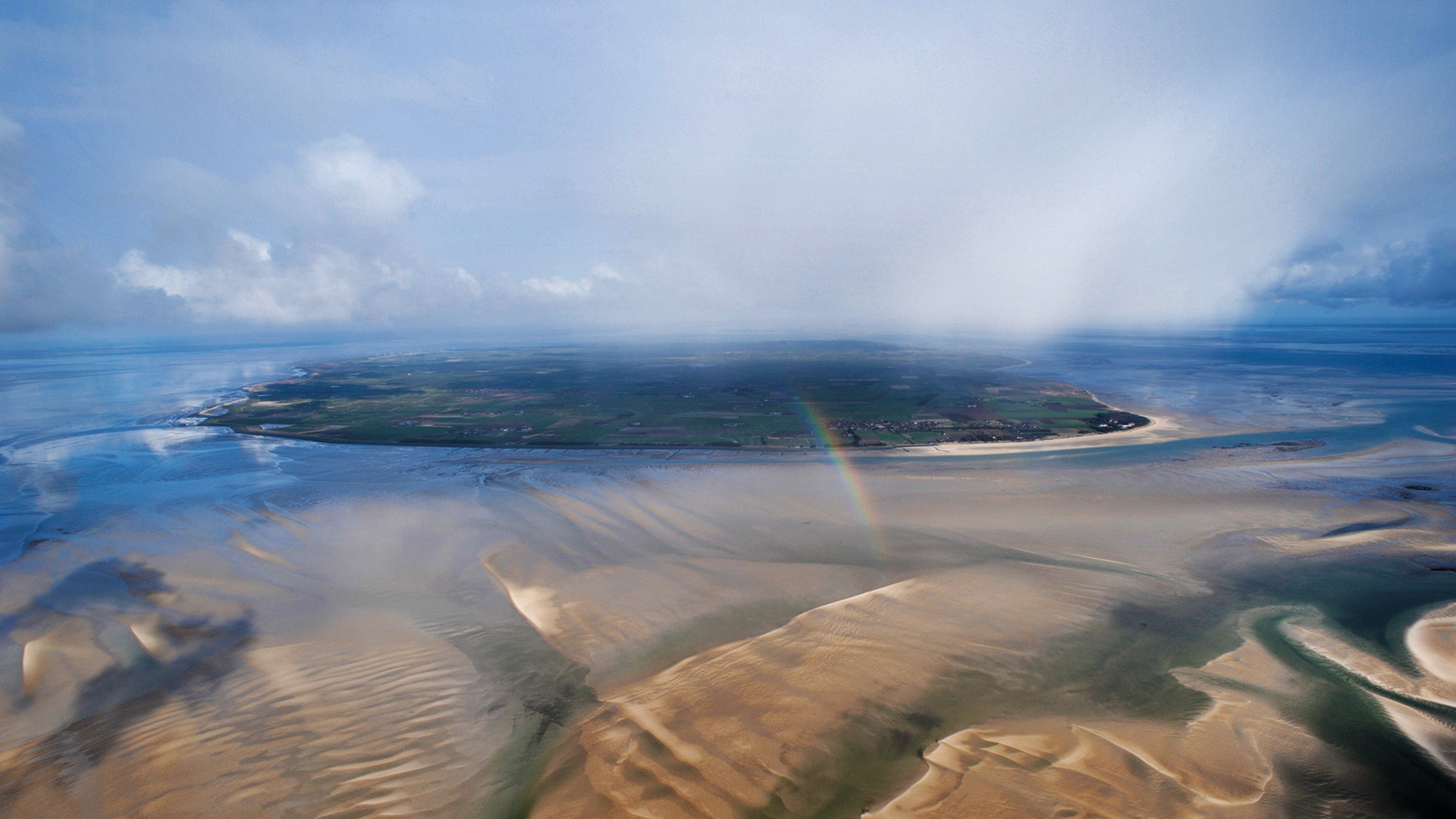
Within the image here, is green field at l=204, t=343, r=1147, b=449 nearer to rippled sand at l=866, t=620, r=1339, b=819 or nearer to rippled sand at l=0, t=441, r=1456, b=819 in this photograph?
rippled sand at l=0, t=441, r=1456, b=819

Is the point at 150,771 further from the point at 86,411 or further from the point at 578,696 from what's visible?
the point at 86,411

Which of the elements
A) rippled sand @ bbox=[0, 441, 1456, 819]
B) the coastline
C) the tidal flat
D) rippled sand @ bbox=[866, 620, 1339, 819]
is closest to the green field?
the coastline

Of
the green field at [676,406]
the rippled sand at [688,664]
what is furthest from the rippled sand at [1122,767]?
the green field at [676,406]

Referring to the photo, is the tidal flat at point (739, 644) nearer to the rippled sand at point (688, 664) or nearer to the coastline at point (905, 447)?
the rippled sand at point (688, 664)

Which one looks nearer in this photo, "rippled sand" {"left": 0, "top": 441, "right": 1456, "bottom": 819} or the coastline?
"rippled sand" {"left": 0, "top": 441, "right": 1456, "bottom": 819}

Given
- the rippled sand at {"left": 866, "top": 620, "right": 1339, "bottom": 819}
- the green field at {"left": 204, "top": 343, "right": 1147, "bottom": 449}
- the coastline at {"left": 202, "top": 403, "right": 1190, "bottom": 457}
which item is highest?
the green field at {"left": 204, "top": 343, "right": 1147, "bottom": 449}

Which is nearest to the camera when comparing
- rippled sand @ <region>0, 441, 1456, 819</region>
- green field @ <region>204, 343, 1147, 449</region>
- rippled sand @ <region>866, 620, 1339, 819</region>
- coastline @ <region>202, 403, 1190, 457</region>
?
rippled sand @ <region>866, 620, 1339, 819</region>

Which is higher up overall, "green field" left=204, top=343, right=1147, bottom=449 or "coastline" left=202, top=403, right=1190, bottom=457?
"green field" left=204, top=343, right=1147, bottom=449
